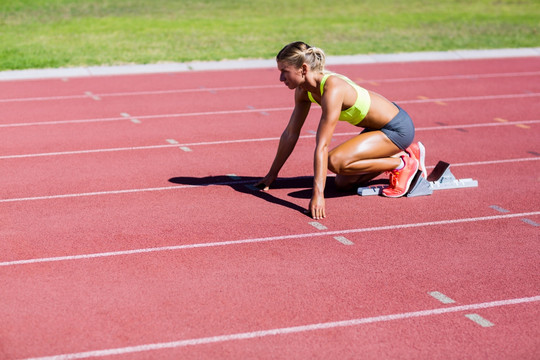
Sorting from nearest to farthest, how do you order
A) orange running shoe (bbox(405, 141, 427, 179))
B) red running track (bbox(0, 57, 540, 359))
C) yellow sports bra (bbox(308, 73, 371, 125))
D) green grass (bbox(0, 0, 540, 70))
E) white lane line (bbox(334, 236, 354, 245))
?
1. red running track (bbox(0, 57, 540, 359))
2. white lane line (bbox(334, 236, 354, 245))
3. yellow sports bra (bbox(308, 73, 371, 125))
4. orange running shoe (bbox(405, 141, 427, 179))
5. green grass (bbox(0, 0, 540, 70))


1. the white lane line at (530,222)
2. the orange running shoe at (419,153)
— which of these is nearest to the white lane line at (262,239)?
the white lane line at (530,222)

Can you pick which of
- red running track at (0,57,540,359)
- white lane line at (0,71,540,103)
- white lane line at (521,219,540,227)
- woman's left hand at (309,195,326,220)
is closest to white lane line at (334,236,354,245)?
red running track at (0,57,540,359)

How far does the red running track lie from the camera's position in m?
4.43

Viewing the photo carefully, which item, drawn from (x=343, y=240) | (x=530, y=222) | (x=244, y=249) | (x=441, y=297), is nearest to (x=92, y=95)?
(x=244, y=249)

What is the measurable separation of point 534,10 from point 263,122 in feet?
63.9

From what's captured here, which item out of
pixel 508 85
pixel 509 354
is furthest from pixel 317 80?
pixel 508 85

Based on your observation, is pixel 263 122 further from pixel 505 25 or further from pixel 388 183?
pixel 505 25

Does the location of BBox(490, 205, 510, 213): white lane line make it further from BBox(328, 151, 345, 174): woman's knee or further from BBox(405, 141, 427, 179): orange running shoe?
BBox(328, 151, 345, 174): woman's knee

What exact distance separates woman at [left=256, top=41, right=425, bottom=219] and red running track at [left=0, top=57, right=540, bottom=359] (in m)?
0.30

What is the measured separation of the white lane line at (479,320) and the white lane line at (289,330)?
9 centimetres

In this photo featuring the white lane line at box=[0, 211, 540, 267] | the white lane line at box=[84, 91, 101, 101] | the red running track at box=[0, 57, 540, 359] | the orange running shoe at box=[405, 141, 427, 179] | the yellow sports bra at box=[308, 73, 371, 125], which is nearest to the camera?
the red running track at box=[0, 57, 540, 359]

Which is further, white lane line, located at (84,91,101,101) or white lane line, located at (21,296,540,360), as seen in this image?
white lane line, located at (84,91,101,101)

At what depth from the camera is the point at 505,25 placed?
22.3 meters

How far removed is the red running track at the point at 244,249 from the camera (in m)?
4.43
